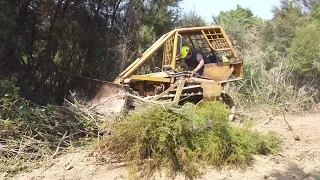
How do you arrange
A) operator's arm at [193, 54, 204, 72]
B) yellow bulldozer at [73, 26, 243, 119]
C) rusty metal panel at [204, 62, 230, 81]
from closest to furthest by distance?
yellow bulldozer at [73, 26, 243, 119]
operator's arm at [193, 54, 204, 72]
rusty metal panel at [204, 62, 230, 81]

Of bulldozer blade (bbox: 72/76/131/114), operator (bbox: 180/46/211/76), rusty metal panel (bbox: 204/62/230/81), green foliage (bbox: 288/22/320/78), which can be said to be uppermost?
green foliage (bbox: 288/22/320/78)

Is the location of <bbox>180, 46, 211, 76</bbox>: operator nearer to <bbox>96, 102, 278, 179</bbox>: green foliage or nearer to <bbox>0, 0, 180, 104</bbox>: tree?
<bbox>96, 102, 278, 179</bbox>: green foliage

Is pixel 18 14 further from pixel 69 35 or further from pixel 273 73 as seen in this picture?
pixel 273 73

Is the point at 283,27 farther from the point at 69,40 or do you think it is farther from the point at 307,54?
the point at 69,40

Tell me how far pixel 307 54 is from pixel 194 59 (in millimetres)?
8994

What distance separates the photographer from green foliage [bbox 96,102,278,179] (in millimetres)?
5195

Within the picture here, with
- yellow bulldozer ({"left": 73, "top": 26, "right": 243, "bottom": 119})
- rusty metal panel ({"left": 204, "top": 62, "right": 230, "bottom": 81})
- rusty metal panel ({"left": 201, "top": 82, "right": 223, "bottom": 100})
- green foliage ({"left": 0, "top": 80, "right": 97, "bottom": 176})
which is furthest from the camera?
rusty metal panel ({"left": 204, "top": 62, "right": 230, "bottom": 81})

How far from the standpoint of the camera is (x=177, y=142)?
5281 mm

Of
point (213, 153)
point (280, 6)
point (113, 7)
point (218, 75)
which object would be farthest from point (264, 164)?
point (280, 6)

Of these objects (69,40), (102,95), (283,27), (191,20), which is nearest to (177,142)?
(102,95)

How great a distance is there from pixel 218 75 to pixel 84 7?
4.95 meters

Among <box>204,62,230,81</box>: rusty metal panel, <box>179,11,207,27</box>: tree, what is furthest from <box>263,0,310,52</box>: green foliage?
<box>204,62,230,81</box>: rusty metal panel

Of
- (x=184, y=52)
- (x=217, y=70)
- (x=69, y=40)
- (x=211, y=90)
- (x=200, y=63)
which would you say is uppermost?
(x=69, y=40)

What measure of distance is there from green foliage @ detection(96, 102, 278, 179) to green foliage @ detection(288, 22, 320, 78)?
34.9ft
